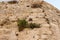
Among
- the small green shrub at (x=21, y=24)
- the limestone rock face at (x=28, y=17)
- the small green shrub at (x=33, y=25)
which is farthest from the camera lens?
the small green shrub at (x=21, y=24)

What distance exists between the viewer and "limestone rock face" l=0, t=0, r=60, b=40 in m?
16.2

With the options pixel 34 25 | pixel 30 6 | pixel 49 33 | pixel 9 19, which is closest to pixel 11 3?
pixel 30 6

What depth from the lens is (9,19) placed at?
708 inches

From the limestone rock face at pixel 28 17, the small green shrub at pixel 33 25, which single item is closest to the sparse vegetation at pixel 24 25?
the small green shrub at pixel 33 25

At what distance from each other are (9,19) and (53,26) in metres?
3.78

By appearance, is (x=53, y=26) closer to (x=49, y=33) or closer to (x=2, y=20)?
(x=49, y=33)

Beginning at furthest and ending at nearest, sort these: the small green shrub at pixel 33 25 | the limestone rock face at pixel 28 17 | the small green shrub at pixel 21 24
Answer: the small green shrub at pixel 21 24 → the small green shrub at pixel 33 25 → the limestone rock face at pixel 28 17

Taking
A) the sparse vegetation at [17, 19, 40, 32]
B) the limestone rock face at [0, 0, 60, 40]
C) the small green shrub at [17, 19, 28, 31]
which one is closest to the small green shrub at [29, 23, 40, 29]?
the sparse vegetation at [17, 19, 40, 32]

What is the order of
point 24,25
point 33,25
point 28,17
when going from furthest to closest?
1. point 28,17
2. point 24,25
3. point 33,25

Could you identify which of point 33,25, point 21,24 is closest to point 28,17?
point 21,24

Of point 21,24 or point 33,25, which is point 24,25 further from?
point 33,25

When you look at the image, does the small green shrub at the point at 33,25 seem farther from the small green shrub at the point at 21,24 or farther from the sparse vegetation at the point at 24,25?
the small green shrub at the point at 21,24

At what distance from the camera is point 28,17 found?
18453 millimetres

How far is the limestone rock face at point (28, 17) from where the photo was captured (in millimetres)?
16156
